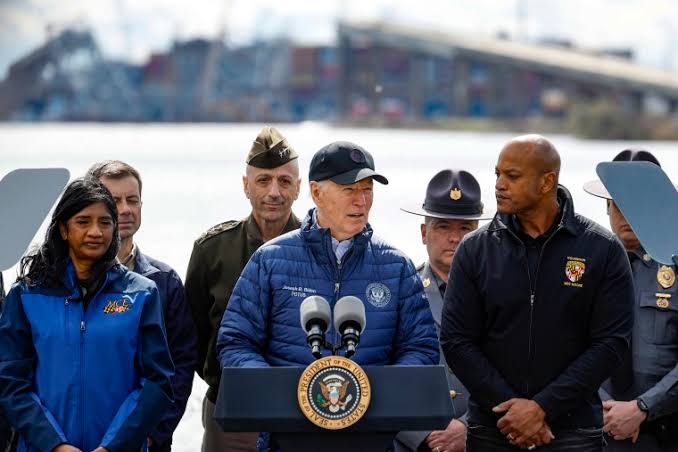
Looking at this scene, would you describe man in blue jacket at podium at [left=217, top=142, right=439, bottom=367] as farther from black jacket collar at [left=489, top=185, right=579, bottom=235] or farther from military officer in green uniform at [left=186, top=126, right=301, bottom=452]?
military officer in green uniform at [left=186, top=126, right=301, bottom=452]

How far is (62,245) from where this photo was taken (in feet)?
10.2

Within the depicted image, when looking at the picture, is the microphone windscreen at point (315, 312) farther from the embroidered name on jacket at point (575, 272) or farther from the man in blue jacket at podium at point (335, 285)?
the embroidered name on jacket at point (575, 272)

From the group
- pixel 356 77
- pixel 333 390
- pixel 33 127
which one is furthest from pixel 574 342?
pixel 33 127

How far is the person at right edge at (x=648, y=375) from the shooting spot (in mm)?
3572

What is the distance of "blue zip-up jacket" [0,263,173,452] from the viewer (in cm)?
299

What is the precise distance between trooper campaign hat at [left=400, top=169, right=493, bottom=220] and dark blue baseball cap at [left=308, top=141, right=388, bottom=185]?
3.00 feet

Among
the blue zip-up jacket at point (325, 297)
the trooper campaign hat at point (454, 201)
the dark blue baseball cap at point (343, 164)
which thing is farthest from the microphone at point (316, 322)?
the trooper campaign hat at point (454, 201)

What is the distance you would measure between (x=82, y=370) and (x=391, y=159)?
825 inches

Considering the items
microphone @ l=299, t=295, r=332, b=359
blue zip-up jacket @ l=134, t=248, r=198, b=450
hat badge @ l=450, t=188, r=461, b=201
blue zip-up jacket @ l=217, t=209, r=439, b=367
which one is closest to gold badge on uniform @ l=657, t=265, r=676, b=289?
hat badge @ l=450, t=188, r=461, b=201

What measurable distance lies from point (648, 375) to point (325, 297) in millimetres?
1203

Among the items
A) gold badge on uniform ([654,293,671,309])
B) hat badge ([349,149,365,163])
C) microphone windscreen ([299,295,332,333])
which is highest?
hat badge ([349,149,365,163])

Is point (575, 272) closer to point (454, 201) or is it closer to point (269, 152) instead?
point (454, 201)

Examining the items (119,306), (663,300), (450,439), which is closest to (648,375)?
(663,300)

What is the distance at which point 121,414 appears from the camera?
3023 millimetres
